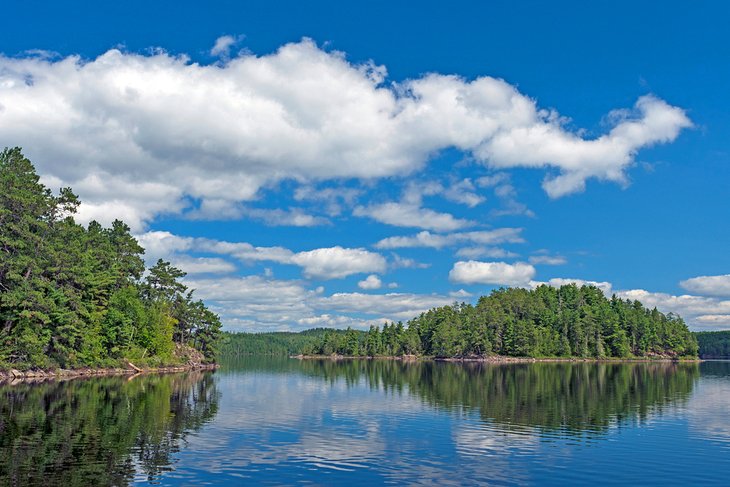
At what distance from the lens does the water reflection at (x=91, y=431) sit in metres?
33.4

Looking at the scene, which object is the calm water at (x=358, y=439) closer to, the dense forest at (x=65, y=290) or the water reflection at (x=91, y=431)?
the water reflection at (x=91, y=431)

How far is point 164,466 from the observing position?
1404 inches

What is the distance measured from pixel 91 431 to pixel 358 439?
69.8 feet

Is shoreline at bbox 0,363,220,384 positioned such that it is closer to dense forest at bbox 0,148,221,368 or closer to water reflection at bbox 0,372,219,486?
dense forest at bbox 0,148,221,368

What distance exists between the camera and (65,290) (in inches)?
4200

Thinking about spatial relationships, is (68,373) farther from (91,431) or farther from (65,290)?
(91,431)

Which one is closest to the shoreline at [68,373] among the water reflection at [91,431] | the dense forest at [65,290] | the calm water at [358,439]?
the dense forest at [65,290]

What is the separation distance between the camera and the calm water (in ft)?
113

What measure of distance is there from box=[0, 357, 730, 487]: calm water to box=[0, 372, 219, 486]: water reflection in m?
0.11

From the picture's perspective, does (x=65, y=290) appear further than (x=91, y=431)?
Yes

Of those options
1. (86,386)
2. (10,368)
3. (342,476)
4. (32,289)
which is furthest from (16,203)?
(342,476)

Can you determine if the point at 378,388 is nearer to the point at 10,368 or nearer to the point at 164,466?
the point at 10,368

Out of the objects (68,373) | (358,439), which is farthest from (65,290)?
(358,439)

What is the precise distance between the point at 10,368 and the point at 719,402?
352 ft
